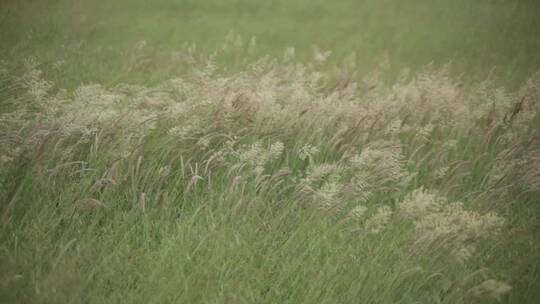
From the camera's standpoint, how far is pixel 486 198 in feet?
8.64

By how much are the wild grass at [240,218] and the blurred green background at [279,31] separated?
2.50 meters

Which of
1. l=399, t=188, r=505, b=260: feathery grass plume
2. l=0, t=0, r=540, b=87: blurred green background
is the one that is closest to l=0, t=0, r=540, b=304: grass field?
l=399, t=188, r=505, b=260: feathery grass plume

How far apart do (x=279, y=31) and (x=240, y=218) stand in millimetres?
6574

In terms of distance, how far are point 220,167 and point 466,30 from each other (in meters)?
7.32

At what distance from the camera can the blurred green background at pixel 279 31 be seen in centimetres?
579

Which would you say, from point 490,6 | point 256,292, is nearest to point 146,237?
point 256,292

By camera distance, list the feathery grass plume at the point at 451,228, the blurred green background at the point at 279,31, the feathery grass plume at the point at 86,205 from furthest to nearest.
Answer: the blurred green background at the point at 279,31, the feathery grass plume at the point at 86,205, the feathery grass plume at the point at 451,228

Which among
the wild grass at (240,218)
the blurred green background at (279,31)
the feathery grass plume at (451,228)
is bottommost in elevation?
the blurred green background at (279,31)

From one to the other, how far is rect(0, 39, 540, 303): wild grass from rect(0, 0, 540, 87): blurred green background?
8.21 ft

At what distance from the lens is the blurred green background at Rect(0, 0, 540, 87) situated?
579 centimetres

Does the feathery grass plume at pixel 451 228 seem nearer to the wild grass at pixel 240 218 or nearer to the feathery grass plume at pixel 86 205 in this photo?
the wild grass at pixel 240 218

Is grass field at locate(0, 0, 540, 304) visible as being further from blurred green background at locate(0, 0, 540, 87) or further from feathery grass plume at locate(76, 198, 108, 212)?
blurred green background at locate(0, 0, 540, 87)

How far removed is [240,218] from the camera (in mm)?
2383

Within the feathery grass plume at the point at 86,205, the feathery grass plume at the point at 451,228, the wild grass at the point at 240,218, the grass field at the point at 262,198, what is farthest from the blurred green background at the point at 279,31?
the feathery grass plume at the point at 451,228
